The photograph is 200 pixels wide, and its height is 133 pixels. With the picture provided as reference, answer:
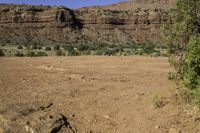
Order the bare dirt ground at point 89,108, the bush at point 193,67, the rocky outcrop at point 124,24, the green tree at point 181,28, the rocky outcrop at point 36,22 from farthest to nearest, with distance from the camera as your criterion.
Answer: the rocky outcrop at point 124,24, the rocky outcrop at point 36,22, the green tree at point 181,28, the bush at point 193,67, the bare dirt ground at point 89,108

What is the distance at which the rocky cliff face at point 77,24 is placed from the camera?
6900cm

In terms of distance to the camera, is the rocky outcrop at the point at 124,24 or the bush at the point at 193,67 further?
the rocky outcrop at the point at 124,24

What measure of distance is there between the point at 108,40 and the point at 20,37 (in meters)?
14.0

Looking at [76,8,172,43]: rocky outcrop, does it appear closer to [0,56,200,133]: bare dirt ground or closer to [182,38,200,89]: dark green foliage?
[0,56,200,133]: bare dirt ground

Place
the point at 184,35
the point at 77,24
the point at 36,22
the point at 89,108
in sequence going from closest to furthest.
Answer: the point at 89,108 < the point at 184,35 < the point at 36,22 < the point at 77,24

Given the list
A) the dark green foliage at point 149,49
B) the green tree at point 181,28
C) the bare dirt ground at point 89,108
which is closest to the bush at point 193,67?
the bare dirt ground at point 89,108

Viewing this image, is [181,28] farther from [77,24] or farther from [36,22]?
[77,24]

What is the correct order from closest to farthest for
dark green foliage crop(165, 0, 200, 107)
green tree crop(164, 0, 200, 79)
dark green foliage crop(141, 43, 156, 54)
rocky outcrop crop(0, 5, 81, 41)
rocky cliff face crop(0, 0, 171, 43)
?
dark green foliage crop(165, 0, 200, 107) < green tree crop(164, 0, 200, 79) < dark green foliage crop(141, 43, 156, 54) < rocky outcrop crop(0, 5, 81, 41) < rocky cliff face crop(0, 0, 171, 43)

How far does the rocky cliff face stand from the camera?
69.0 m

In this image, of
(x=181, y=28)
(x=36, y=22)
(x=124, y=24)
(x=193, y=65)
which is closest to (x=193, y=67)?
(x=193, y=65)

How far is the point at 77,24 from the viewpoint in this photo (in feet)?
245

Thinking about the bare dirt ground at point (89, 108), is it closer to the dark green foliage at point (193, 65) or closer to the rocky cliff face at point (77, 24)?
the dark green foliage at point (193, 65)

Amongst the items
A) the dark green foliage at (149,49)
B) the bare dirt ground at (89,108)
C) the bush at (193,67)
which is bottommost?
the dark green foliage at (149,49)

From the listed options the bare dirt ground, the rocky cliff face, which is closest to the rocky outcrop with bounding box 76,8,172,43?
the rocky cliff face
